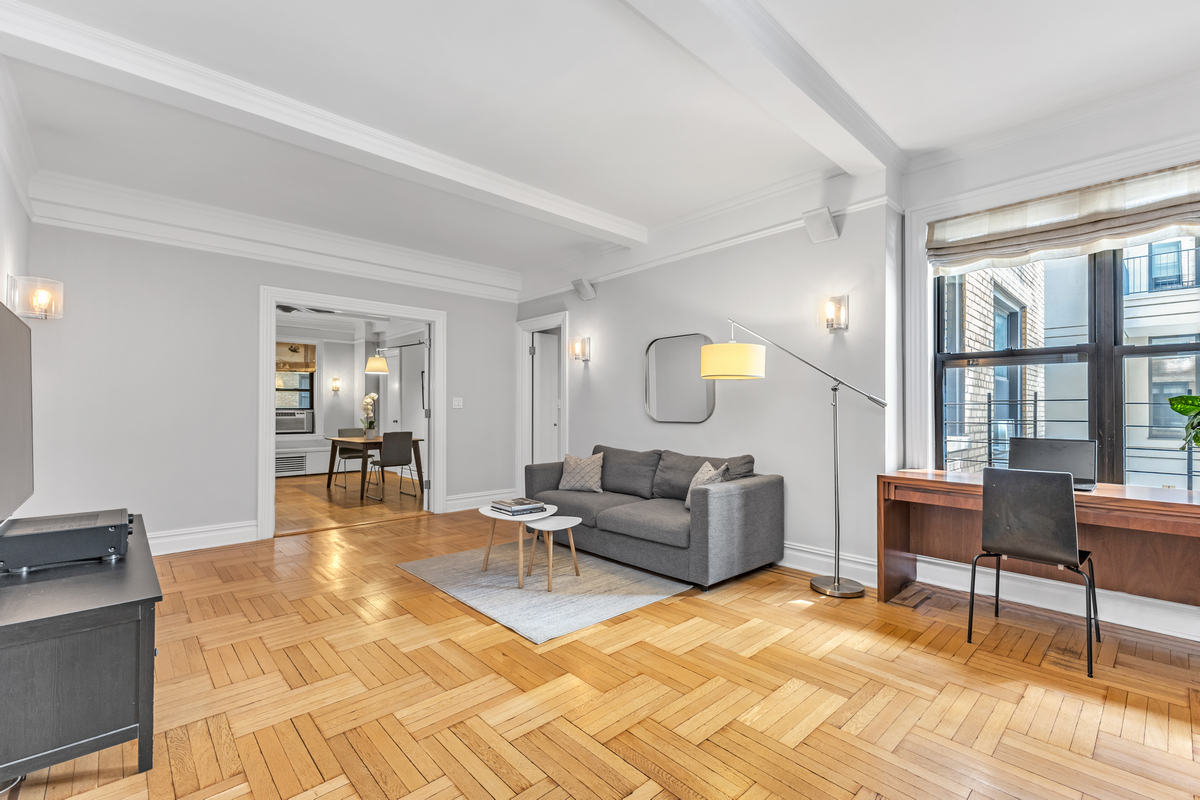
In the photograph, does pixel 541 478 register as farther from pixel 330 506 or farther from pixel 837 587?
pixel 330 506

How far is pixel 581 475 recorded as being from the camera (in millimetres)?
4762

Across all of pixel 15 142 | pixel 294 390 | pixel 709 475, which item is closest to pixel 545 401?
pixel 709 475

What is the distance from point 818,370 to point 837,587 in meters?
1.37

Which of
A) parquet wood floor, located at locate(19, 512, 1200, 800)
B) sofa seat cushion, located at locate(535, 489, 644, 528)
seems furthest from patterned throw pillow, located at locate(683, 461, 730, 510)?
parquet wood floor, located at locate(19, 512, 1200, 800)

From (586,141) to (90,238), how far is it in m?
3.67

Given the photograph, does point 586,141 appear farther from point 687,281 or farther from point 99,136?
point 99,136

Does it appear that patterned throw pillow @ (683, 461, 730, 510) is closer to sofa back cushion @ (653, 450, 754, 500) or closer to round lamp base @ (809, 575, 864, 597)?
sofa back cushion @ (653, 450, 754, 500)

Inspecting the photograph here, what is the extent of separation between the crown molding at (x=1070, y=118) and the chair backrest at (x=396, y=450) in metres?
5.70

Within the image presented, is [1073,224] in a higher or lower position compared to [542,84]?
lower

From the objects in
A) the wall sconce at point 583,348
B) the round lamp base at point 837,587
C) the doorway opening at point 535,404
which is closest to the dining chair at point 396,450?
the doorway opening at point 535,404

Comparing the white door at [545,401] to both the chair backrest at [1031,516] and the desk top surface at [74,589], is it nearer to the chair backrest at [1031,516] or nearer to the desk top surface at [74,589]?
the chair backrest at [1031,516]

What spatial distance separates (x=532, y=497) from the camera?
4.75 m

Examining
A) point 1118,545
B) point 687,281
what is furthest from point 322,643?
point 1118,545

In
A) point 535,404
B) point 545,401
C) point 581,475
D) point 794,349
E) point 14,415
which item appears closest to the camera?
point 14,415
